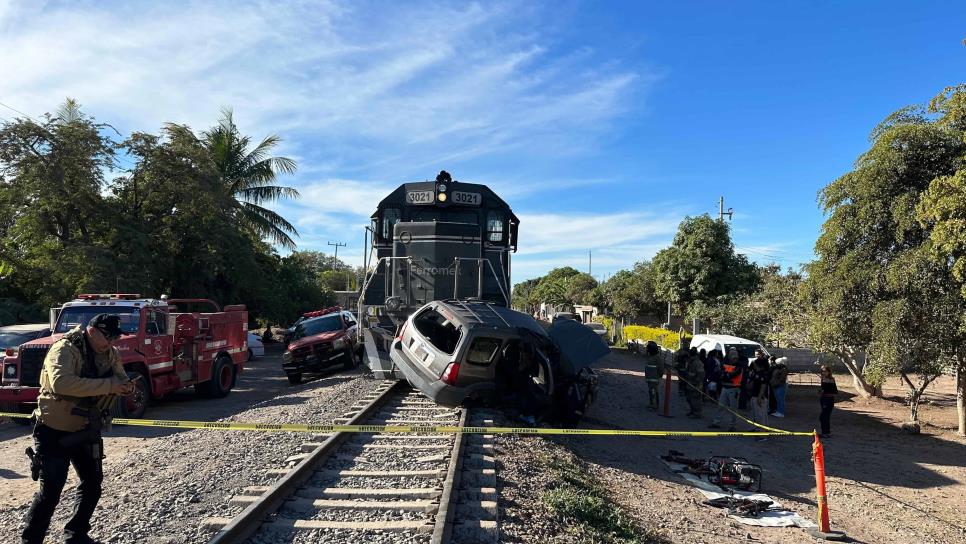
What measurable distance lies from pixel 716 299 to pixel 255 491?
2776 centimetres

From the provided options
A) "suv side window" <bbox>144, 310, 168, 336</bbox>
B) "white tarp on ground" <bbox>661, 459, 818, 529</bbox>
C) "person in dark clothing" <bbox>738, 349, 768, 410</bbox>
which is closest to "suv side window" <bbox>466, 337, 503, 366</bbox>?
"white tarp on ground" <bbox>661, 459, 818, 529</bbox>

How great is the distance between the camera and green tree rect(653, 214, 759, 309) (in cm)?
3038

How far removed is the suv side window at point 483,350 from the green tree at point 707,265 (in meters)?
23.6

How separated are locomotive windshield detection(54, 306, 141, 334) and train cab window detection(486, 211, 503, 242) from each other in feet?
23.3

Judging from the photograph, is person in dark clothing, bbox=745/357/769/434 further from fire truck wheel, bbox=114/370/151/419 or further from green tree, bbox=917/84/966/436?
fire truck wheel, bbox=114/370/151/419

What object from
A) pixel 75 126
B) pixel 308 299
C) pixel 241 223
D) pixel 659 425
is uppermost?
pixel 75 126

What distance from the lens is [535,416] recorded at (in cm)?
906

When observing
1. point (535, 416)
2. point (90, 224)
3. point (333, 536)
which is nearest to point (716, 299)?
point (535, 416)

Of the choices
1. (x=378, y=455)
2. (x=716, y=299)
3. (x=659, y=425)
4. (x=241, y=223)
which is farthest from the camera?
(x=716, y=299)

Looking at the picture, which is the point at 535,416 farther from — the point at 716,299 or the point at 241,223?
the point at 716,299

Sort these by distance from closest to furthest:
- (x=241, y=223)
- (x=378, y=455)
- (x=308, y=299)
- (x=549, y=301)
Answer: (x=378, y=455)
(x=241, y=223)
(x=308, y=299)
(x=549, y=301)

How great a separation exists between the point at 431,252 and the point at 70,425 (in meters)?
7.84

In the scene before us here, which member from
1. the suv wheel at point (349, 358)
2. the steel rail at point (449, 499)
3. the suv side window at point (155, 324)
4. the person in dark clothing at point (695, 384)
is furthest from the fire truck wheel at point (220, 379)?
the person in dark clothing at point (695, 384)

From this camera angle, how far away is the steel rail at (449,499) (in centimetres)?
442
